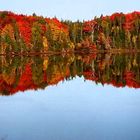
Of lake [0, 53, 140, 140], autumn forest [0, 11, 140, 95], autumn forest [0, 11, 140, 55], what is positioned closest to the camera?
lake [0, 53, 140, 140]

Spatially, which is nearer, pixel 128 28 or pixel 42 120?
pixel 42 120

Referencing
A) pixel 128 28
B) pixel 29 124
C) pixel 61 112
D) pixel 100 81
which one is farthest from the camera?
pixel 128 28

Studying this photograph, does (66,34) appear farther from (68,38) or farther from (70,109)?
(70,109)

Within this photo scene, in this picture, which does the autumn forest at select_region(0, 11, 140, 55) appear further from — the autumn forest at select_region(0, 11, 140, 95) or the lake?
the lake

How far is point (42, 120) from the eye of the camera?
1720cm

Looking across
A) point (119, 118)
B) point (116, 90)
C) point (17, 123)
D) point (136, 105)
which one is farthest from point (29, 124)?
point (116, 90)

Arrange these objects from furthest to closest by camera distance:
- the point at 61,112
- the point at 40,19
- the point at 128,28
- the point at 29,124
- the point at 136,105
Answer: the point at 128,28 < the point at 40,19 < the point at 136,105 < the point at 61,112 < the point at 29,124

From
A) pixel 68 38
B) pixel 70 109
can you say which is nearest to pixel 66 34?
pixel 68 38

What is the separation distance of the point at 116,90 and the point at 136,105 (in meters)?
5.40

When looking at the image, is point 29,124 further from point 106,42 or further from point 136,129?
point 106,42

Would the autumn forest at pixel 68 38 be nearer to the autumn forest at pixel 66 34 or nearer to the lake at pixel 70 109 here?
the autumn forest at pixel 66 34

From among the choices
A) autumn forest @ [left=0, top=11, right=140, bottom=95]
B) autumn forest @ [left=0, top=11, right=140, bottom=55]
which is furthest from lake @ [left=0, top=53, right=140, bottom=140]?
autumn forest @ [left=0, top=11, right=140, bottom=55]

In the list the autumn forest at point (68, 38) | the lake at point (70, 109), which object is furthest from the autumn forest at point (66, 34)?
the lake at point (70, 109)

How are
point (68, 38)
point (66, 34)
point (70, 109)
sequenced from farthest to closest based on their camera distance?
point (68, 38) → point (66, 34) → point (70, 109)
